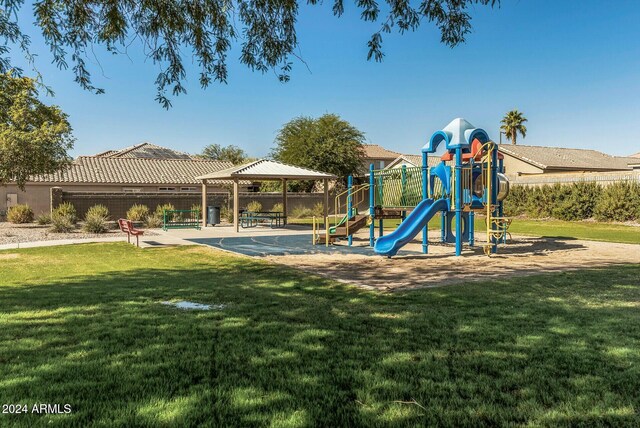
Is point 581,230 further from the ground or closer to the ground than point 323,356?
further from the ground

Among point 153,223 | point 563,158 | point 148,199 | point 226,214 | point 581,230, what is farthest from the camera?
point 563,158

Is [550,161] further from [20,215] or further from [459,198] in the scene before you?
[20,215]

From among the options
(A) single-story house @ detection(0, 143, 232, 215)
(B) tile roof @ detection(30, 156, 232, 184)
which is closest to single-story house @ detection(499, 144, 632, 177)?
(A) single-story house @ detection(0, 143, 232, 215)

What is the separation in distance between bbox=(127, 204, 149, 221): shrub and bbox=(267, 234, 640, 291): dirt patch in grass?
721 inches

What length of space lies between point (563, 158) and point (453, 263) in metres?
42.1

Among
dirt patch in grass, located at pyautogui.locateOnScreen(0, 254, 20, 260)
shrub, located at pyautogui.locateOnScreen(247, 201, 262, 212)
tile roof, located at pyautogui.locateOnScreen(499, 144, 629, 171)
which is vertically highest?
tile roof, located at pyautogui.locateOnScreen(499, 144, 629, 171)

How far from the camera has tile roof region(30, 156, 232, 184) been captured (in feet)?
116

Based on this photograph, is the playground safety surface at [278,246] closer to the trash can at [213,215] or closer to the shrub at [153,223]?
the shrub at [153,223]

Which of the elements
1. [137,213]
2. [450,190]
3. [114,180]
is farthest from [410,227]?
[114,180]

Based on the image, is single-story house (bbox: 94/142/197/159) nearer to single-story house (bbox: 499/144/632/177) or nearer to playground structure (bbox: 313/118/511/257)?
single-story house (bbox: 499/144/632/177)

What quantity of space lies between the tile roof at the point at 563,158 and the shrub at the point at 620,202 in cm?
1567

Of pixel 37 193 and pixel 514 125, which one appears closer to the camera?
pixel 37 193

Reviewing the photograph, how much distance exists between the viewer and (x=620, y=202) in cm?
2700

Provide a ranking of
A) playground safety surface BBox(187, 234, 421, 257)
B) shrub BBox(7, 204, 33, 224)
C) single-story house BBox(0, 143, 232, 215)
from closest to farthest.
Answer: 1. playground safety surface BBox(187, 234, 421, 257)
2. shrub BBox(7, 204, 33, 224)
3. single-story house BBox(0, 143, 232, 215)
